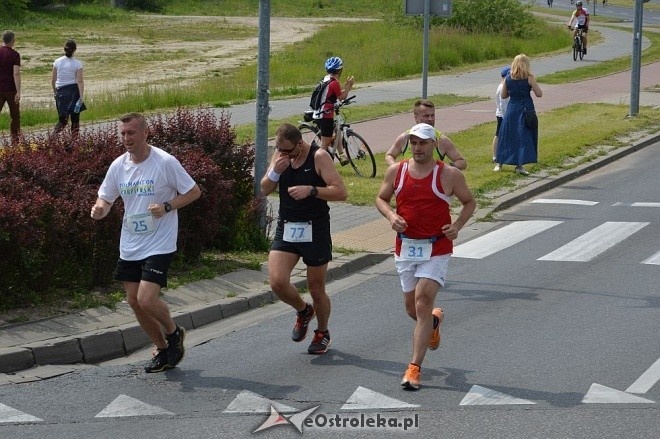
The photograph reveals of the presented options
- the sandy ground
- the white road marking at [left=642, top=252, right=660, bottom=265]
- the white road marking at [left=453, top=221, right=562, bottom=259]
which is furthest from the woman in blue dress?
the sandy ground

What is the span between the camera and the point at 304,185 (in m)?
9.34

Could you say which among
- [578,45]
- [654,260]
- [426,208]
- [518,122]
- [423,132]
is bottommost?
[654,260]

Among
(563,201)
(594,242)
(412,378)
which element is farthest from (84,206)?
(563,201)

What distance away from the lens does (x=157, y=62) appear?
47.8 meters

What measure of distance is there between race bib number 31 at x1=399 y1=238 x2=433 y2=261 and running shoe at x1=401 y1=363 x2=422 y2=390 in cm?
75

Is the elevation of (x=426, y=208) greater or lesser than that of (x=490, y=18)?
greater

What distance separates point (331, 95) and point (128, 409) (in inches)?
436

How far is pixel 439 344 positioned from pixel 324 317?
0.93m

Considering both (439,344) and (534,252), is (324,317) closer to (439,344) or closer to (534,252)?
(439,344)

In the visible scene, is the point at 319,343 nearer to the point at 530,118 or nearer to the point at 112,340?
the point at 112,340

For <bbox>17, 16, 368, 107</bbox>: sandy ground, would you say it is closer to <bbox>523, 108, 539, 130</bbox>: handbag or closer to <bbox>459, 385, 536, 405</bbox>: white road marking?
<bbox>523, 108, 539, 130</bbox>: handbag

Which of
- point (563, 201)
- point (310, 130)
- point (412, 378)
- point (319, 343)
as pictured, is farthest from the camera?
point (310, 130)

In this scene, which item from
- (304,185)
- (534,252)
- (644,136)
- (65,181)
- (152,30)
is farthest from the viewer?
(152,30)

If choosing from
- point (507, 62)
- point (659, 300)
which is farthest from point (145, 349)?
point (507, 62)
